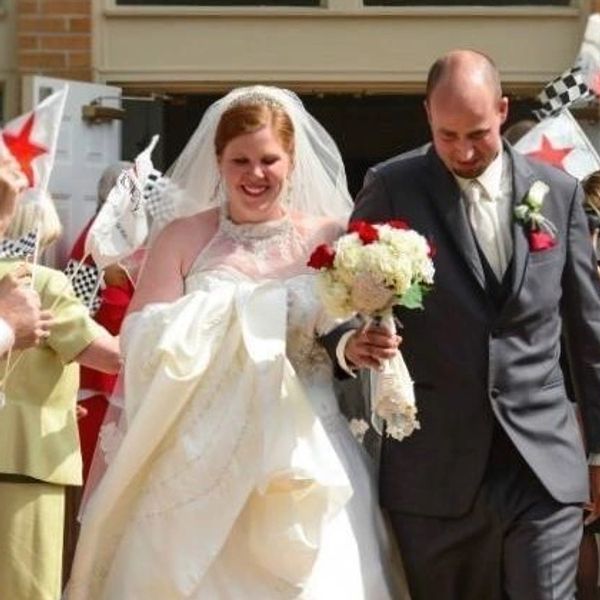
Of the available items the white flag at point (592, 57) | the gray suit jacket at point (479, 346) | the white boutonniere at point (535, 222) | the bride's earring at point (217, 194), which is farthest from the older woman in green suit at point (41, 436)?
the white flag at point (592, 57)

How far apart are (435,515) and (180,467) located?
732 millimetres

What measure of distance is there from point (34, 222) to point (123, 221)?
117 centimetres

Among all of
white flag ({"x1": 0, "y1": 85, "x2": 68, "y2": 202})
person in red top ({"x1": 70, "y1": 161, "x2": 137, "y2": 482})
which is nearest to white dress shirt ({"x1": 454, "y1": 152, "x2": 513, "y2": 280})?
white flag ({"x1": 0, "y1": 85, "x2": 68, "y2": 202})

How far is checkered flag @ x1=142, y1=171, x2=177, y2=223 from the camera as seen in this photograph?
6.14 m

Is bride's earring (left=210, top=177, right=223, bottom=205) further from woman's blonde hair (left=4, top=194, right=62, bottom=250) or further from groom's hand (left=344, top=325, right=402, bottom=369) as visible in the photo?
groom's hand (left=344, top=325, right=402, bottom=369)

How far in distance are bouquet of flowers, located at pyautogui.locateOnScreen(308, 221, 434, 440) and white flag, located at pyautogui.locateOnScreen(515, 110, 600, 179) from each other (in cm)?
280

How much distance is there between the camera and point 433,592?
18.2 feet

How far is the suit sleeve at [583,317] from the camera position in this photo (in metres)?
5.57

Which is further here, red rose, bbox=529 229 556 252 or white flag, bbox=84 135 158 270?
white flag, bbox=84 135 158 270

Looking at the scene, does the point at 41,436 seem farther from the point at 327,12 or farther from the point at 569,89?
the point at 327,12

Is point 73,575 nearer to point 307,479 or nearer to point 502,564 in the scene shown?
point 307,479

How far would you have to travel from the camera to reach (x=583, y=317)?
559 centimetres

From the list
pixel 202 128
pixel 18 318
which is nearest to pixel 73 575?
pixel 18 318

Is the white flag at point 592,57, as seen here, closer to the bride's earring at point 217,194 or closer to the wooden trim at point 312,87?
the wooden trim at point 312,87
